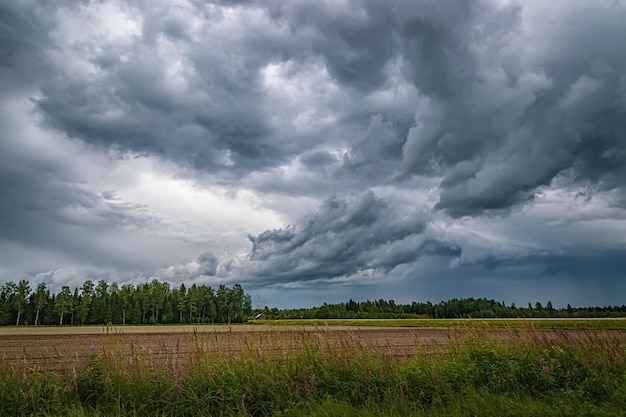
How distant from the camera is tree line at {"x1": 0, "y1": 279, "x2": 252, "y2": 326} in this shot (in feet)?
388

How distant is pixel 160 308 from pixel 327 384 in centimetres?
13061

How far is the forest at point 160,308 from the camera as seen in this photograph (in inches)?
4621

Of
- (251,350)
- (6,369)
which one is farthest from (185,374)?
(6,369)

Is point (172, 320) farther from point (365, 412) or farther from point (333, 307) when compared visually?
point (365, 412)

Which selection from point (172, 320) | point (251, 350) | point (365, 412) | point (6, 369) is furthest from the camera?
point (172, 320)

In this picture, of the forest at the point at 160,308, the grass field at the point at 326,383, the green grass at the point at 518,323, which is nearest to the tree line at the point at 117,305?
the forest at the point at 160,308

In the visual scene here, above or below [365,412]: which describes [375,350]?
above

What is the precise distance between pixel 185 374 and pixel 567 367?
979cm

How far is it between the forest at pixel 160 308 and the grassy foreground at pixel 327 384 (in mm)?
105748

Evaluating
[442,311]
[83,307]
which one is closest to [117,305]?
[83,307]

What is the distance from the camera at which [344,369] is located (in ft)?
35.4

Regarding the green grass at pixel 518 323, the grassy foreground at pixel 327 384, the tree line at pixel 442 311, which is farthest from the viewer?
the tree line at pixel 442 311

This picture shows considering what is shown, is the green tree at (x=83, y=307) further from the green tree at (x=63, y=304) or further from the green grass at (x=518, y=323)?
the green grass at (x=518, y=323)

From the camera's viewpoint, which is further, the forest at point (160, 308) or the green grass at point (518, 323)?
the forest at point (160, 308)
